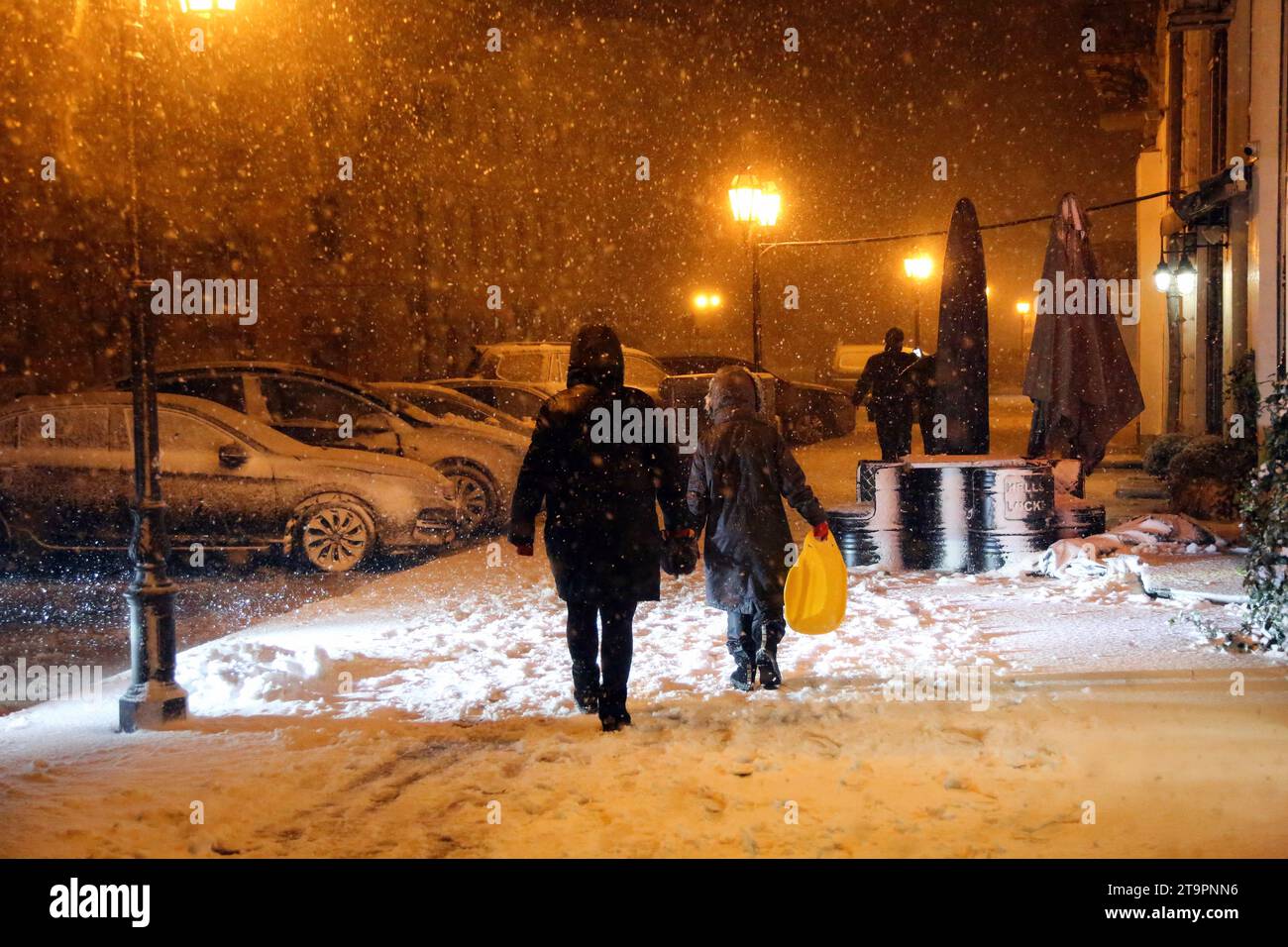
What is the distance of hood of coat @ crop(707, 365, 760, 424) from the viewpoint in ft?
22.4

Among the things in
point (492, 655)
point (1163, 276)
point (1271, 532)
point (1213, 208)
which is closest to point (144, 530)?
point (492, 655)

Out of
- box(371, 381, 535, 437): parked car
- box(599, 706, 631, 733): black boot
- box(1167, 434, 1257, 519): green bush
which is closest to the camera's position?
box(599, 706, 631, 733): black boot

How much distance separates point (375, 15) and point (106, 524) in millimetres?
22332

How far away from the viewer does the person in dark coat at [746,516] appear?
6695 mm

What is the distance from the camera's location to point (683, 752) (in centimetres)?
556

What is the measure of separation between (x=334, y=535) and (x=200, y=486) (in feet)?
3.91

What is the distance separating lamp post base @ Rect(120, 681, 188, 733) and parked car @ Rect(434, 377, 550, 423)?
12095 mm

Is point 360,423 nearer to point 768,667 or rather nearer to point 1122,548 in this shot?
point 1122,548

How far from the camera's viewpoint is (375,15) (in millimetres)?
30500

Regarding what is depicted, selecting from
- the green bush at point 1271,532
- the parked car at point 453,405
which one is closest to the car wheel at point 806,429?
the parked car at point 453,405

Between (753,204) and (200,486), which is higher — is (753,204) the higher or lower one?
the higher one

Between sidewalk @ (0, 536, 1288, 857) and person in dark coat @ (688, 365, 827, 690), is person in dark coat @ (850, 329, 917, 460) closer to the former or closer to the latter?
sidewalk @ (0, 536, 1288, 857)

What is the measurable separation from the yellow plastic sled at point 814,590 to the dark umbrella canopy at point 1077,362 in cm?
487

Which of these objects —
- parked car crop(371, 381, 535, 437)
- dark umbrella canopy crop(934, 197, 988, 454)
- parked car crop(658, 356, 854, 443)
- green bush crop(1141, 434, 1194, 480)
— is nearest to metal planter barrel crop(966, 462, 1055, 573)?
dark umbrella canopy crop(934, 197, 988, 454)
